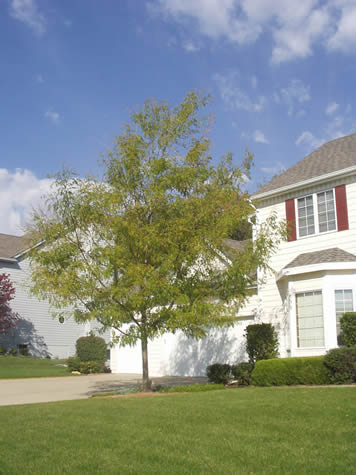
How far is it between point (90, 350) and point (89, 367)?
212 centimetres

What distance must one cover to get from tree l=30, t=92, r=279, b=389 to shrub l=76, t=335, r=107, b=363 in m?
12.9

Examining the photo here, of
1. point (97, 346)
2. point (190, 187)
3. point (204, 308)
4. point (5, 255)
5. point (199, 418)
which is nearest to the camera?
point (199, 418)

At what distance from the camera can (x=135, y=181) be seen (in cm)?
1491

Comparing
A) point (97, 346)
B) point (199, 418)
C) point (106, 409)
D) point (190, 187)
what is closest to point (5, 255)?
point (97, 346)

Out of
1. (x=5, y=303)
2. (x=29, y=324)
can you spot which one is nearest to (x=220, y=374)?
(x=5, y=303)

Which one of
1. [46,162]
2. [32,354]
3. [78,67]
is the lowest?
[32,354]

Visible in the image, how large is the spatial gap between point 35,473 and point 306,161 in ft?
53.4

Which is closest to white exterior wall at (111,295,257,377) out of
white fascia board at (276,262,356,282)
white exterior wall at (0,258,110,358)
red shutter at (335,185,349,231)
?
white fascia board at (276,262,356,282)

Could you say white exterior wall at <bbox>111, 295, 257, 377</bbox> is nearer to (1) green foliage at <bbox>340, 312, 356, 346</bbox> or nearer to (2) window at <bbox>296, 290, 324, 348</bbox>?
(2) window at <bbox>296, 290, 324, 348</bbox>

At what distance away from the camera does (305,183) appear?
1714 cm

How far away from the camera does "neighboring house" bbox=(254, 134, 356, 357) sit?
1515cm

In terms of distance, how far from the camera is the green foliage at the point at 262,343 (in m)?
16.0

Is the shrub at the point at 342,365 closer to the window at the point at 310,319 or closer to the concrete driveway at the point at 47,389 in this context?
the window at the point at 310,319

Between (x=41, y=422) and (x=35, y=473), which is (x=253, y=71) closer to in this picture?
(x=41, y=422)
